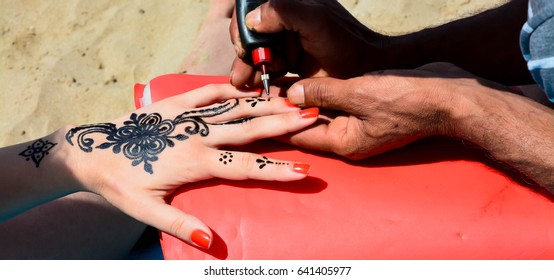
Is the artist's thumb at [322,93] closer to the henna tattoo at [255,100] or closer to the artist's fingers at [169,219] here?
the henna tattoo at [255,100]

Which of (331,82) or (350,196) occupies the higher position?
(331,82)

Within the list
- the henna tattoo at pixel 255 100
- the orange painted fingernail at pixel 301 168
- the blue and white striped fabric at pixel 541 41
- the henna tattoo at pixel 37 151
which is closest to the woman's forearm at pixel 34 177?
the henna tattoo at pixel 37 151

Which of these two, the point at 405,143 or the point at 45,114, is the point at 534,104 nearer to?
the point at 405,143

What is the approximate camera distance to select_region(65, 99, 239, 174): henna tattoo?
55.0 inches

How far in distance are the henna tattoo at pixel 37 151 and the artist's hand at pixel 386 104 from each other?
2.36 ft

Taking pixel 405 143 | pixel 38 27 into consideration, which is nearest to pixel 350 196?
pixel 405 143

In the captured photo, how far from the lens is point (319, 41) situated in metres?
1.38

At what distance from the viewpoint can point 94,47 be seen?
2588mm

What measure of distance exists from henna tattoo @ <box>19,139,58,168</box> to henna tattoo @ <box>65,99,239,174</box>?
0.06 metres

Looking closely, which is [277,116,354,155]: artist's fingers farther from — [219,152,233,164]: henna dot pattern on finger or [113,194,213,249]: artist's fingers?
[113,194,213,249]: artist's fingers

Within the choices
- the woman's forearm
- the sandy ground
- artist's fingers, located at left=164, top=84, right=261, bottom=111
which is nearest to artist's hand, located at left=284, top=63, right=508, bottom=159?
artist's fingers, located at left=164, top=84, right=261, bottom=111

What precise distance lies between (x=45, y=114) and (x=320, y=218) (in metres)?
1.64

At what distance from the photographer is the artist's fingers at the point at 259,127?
4.44 feet

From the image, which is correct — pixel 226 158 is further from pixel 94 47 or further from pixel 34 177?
pixel 94 47
